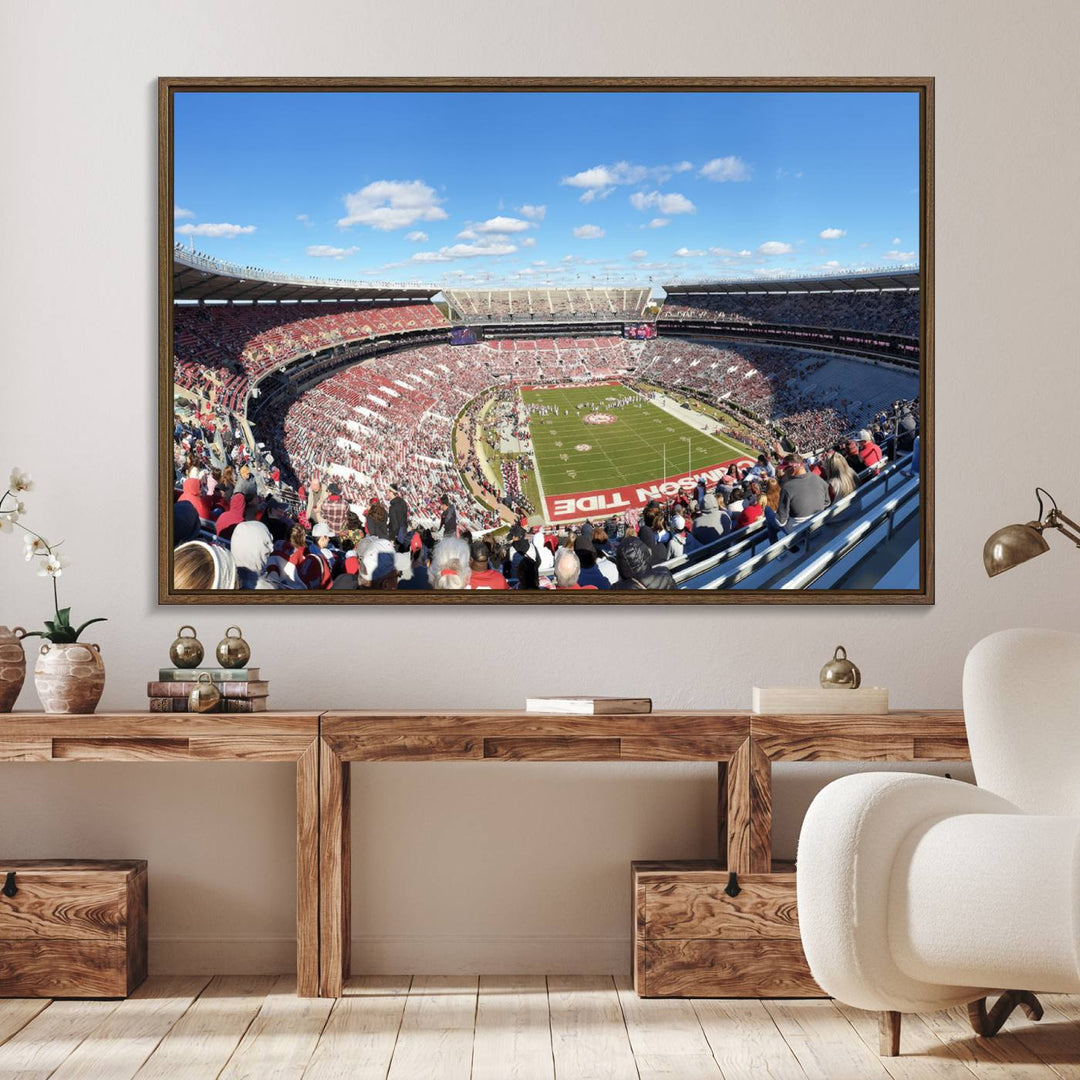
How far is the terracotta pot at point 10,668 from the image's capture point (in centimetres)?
299

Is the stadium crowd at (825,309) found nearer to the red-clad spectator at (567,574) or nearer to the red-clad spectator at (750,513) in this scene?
the red-clad spectator at (750,513)

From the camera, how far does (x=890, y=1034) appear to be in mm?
2482

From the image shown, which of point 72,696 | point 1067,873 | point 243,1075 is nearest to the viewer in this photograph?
point 1067,873

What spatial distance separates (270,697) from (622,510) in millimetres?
1077

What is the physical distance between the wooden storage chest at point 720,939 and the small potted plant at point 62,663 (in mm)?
1416

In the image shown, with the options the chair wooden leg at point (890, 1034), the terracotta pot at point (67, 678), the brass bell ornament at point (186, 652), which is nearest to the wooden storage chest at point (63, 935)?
the terracotta pot at point (67, 678)

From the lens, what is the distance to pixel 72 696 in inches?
117

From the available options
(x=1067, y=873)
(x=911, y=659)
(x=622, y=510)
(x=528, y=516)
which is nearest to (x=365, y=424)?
(x=528, y=516)

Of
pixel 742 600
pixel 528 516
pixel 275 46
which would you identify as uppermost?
pixel 275 46

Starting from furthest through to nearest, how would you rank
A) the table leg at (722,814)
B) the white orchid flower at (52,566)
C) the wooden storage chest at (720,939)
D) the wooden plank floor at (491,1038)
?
the white orchid flower at (52,566)
the table leg at (722,814)
the wooden storage chest at (720,939)
the wooden plank floor at (491,1038)

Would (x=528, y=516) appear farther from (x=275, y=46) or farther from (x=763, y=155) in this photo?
(x=275, y=46)

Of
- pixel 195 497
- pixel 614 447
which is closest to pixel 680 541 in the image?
pixel 614 447

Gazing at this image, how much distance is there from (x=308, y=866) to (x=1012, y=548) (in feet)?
5.81

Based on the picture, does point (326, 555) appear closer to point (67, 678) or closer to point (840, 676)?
point (67, 678)
